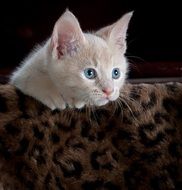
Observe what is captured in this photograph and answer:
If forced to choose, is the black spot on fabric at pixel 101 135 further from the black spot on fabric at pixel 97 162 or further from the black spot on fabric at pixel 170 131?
the black spot on fabric at pixel 170 131

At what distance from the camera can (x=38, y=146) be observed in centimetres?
125

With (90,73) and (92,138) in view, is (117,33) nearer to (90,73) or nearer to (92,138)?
(90,73)

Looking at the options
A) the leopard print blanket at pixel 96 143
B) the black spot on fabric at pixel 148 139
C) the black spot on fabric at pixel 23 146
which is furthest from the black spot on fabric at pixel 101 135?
the black spot on fabric at pixel 23 146

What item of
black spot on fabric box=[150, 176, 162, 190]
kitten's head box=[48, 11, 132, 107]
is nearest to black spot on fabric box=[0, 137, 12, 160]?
kitten's head box=[48, 11, 132, 107]

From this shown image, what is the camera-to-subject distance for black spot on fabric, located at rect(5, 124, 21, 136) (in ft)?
4.04

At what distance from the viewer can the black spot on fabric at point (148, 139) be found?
1.35 m

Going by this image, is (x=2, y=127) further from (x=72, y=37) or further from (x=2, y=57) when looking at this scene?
(x=2, y=57)

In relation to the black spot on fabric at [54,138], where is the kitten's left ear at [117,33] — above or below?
above

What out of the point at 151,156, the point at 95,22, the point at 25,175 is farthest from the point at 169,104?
the point at 95,22

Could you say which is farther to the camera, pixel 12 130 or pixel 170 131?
pixel 170 131

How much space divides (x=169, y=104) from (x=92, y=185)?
35 cm

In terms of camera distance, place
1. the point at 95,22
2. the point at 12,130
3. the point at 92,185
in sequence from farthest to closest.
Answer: the point at 95,22 → the point at 92,185 → the point at 12,130

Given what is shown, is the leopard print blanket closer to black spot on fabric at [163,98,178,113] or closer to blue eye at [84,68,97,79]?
black spot on fabric at [163,98,178,113]

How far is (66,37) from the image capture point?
1.28m
